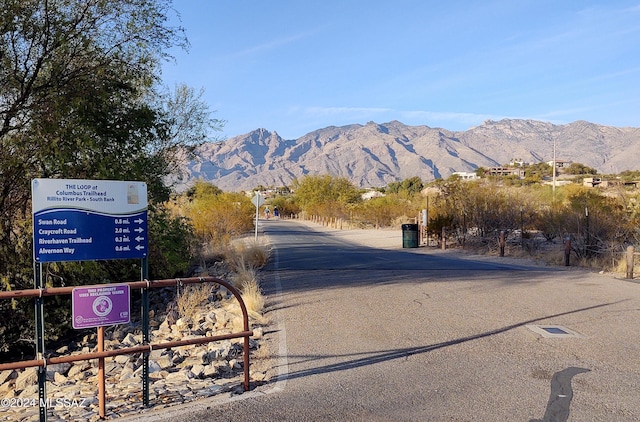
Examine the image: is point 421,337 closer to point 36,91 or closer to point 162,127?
point 36,91

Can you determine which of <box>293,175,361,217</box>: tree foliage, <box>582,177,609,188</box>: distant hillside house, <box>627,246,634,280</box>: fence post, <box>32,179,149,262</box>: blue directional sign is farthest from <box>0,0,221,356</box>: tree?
<box>293,175,361,217</box>: tree foliage

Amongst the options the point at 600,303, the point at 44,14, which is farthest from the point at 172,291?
the point at 600,303

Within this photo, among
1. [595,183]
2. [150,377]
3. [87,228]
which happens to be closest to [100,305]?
[87,228]

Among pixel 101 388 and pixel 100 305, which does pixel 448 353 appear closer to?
pixel 101 388

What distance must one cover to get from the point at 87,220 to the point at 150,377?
9.44 feet

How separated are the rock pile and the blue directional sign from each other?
5.68 feet

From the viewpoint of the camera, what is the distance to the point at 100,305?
6.02 meters

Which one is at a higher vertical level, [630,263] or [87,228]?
[87,228]

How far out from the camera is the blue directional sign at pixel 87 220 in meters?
5.90

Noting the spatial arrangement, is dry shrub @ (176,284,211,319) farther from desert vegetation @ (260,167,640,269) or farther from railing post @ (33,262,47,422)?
desert vegetation @ (260,167,640,269)

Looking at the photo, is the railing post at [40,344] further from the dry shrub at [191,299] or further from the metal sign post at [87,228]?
the dry shrub at [191,299]

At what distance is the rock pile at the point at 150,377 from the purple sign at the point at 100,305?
1006 millimetres

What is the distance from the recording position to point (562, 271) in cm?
1864

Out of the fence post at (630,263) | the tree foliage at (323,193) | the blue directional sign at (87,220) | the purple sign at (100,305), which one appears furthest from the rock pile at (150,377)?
the tree foliage at (323,193)
